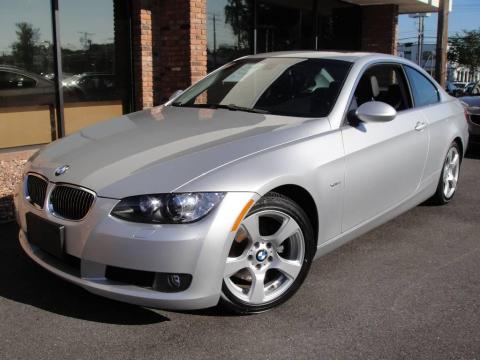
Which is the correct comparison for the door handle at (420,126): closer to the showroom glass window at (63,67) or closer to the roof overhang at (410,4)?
the showroom glass window at (63,67)

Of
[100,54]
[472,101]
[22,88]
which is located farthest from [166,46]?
[472,101]

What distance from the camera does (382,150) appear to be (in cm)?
419

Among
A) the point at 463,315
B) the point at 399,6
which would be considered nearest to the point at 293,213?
the point at 463,315

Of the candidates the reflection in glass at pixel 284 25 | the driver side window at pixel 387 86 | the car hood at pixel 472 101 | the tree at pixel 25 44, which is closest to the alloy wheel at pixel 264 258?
the driver side window at pixel 387 86

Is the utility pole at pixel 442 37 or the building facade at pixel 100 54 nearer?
the building facade at pixel 100 54

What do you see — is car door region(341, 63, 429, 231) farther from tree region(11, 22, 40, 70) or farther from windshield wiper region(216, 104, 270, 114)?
tree region(11, 22, 40, 70)

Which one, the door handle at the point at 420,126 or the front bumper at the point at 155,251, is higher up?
the door handle at the point at 420,126

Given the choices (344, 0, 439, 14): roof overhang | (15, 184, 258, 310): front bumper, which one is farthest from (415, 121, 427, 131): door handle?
(344, 0, 439, 14): roof overhang

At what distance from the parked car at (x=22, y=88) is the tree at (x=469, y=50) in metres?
45.5

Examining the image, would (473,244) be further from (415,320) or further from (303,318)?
(303,318)

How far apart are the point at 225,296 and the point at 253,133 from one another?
1036 millimetres

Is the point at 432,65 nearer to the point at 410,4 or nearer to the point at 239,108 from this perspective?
the point at 410,4

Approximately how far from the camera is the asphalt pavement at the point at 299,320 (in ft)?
9.89

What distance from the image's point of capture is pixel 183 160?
317 centimetres
